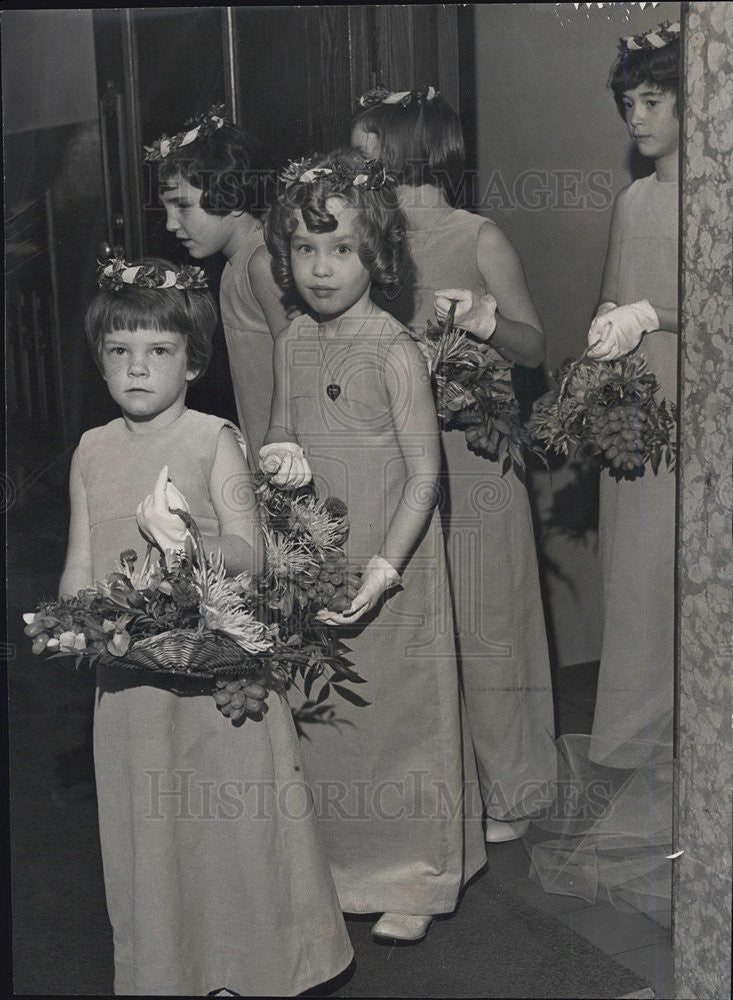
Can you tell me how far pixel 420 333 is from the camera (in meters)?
Answer: 2.18

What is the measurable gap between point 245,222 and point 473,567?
0.75m

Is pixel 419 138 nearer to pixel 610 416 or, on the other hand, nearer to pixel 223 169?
pixel 223 169

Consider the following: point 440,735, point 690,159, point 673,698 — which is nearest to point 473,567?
point 440,735

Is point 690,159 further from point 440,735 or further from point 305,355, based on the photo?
point 440,735

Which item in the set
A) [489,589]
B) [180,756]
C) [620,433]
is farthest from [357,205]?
[180,756]

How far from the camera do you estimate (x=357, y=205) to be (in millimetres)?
2148

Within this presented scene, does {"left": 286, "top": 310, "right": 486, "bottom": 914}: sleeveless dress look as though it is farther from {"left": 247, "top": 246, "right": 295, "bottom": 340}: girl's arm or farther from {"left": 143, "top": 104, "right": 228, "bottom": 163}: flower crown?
{"left": 143, "top": 104, "right": 228, "bottom": 163}: flower crown

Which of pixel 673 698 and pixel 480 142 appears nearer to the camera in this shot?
pixel 480 142

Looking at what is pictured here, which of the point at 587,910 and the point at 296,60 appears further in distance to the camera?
the point at 587,910

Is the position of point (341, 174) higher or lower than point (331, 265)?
higher

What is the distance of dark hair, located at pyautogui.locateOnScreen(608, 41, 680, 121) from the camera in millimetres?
2170

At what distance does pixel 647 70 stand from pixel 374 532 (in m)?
0.96

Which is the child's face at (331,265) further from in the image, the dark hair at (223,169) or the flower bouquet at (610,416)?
the flower bouquet at (610,416)

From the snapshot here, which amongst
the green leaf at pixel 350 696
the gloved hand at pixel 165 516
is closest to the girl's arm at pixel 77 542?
the gloved hand at pixel 165 516
